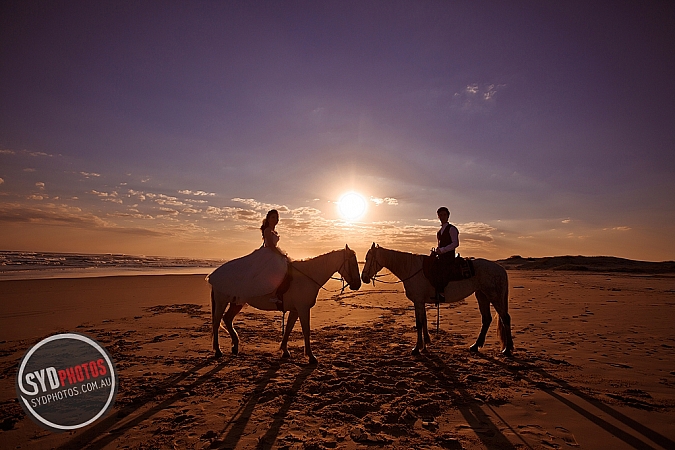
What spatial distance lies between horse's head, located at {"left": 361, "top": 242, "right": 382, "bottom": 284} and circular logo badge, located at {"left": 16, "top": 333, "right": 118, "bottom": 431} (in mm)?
4461

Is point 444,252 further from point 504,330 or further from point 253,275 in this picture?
point 253,275

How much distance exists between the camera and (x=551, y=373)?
509 cm

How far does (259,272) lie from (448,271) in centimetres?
384

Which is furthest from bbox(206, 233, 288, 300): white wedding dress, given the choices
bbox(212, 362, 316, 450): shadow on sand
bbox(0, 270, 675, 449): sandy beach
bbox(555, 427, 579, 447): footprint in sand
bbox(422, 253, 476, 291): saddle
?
bbox(555, 427, 579, 447): footprint in sand

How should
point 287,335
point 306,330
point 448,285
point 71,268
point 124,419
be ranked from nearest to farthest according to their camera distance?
point 124,419 < point 306,330 < point 287,335 < point 448,285 < point 71,268

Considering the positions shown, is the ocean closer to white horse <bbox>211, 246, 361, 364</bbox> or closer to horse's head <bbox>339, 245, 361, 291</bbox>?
white horse <bbox>211, 246, 361, 364</bbox>

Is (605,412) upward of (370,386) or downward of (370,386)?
upward

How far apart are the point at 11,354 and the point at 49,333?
5.36ft

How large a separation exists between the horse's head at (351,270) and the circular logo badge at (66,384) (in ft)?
12.7

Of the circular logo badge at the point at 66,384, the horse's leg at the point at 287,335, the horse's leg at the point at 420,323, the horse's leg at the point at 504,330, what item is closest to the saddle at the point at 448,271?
the horse's leg at the point at 420,323

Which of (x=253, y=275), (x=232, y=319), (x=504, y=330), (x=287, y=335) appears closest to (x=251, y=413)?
(x=287, y=335)

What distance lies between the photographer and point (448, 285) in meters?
6.77

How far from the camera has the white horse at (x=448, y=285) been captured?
6.60 metres

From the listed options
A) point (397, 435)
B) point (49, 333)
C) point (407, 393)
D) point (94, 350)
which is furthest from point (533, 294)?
point (49, 333)
